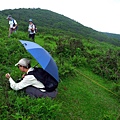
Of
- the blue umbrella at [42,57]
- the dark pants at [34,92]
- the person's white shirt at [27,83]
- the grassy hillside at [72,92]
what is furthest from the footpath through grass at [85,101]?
the blue umbrella at [42,57]

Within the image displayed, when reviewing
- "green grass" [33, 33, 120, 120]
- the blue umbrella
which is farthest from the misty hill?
the blue umbrella

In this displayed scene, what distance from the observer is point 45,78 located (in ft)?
18.3

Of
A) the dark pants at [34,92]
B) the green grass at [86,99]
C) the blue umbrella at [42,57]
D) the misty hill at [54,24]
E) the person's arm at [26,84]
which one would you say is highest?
the blue umbrella at [42,57]

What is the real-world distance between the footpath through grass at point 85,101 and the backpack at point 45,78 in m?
0.80

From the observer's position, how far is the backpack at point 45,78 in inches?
217

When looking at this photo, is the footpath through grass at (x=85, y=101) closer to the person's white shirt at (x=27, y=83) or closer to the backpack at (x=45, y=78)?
the backpack at (x=45, y=78)

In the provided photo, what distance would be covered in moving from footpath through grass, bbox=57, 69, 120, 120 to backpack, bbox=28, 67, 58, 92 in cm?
80

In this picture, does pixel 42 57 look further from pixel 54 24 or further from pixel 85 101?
pixel 54 24

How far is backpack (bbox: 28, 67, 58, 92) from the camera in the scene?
5.51 metres

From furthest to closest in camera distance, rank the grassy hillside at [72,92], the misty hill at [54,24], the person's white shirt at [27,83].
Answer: the misty hill at [54,24]
the person's white shirt at [27,83]
the grassy hillside at [72,92]

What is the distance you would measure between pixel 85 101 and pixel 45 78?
1.96 metres

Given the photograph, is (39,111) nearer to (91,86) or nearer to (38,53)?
(38,53)

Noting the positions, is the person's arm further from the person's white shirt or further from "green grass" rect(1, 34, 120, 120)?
"green grass" rect(1, 34, 120, 120)

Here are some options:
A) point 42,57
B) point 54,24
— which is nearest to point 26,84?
point 42,57
